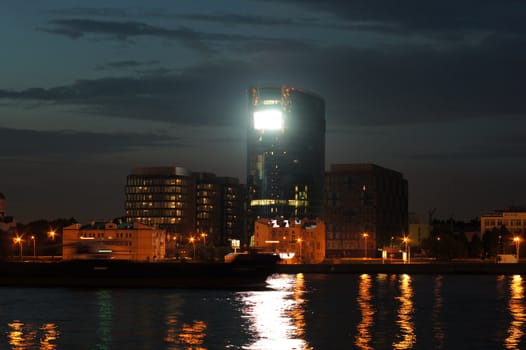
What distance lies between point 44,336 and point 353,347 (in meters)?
21.9

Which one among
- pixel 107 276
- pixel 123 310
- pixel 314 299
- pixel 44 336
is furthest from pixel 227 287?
pixel 44 336

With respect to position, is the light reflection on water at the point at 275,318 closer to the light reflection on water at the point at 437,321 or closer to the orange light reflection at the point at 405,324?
the orange light reflection at the point at 405,324

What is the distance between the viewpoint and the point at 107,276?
444ft

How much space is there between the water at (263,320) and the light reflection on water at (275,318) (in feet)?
0.25

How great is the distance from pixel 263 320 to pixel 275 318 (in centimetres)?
186

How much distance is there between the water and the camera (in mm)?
62844

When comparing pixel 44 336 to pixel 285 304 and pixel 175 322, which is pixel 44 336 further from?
pixel 285 304

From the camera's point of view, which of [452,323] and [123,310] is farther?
[123,310]

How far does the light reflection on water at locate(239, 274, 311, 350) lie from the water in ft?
0.25

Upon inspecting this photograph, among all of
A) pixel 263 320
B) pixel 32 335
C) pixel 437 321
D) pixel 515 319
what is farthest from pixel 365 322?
pixel 32 335

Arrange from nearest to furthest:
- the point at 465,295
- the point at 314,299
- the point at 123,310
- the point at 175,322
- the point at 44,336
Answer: the point at 44,336 < the point at 175,322 < the point at 123,310 < the point at 314,299 < the point at 465,295

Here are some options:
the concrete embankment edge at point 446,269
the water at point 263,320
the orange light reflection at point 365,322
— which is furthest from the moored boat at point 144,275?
the concrete embankment edge at point 446,269

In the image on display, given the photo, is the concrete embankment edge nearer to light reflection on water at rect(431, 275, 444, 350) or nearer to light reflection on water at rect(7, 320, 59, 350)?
light reflection on water at rect(431, 275, 444, 350)

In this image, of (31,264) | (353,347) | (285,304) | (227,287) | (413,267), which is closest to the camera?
(353,347)
